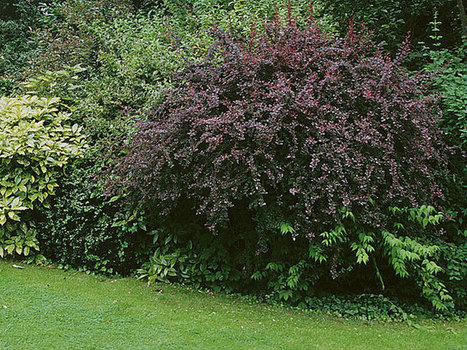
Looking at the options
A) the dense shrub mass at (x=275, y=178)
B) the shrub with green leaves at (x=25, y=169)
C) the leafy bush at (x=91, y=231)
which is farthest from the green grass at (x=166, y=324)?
the shrub with green leaves at (x=25, y=169)

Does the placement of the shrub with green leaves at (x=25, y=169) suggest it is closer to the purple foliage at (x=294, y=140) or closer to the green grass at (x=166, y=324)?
the green grass at (x=166, y=324)

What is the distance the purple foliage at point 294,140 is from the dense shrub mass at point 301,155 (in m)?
0.01

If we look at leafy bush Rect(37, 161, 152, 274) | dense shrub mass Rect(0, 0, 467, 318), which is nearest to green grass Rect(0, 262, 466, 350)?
dense shrub mass Rect(0, 0, 467, 318)

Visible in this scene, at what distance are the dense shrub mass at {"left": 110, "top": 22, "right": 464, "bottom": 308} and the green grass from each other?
0.43 m

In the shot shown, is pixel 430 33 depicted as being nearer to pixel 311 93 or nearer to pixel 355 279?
pixel 311 93

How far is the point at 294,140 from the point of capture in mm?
4223

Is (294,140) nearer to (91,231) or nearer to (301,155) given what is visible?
(301,155)

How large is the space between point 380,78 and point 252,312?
2.67 meters

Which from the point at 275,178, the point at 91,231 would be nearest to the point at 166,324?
the point at 275,178

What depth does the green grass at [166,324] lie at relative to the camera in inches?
143

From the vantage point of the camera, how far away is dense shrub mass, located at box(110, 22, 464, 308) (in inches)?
166

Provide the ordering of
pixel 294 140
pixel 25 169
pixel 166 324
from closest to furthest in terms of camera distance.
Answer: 1. pixel 166 324
2. pixel 294 140
3. pixel 25 169

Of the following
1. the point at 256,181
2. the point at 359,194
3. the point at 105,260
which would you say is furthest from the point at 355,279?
the point at 105,260

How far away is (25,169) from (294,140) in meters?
3.41
